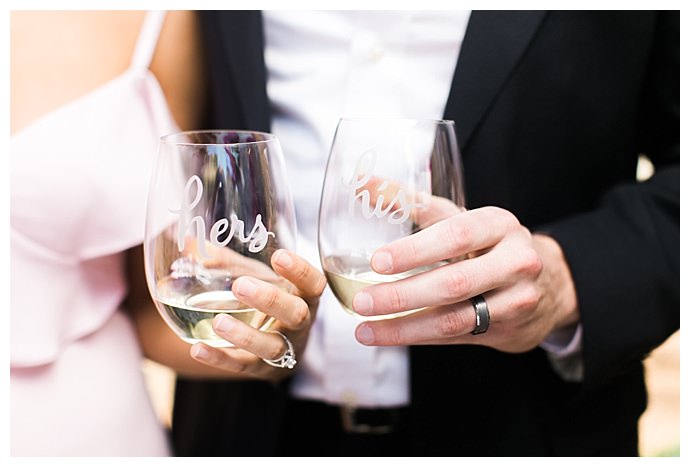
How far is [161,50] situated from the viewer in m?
1.08

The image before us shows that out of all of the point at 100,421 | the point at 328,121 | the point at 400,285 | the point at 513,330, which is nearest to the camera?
the point at 400,285

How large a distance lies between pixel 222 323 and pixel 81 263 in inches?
17.1

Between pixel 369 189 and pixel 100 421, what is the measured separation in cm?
53

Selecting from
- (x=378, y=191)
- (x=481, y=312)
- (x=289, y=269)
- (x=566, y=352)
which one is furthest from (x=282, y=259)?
(x=566, y=352)

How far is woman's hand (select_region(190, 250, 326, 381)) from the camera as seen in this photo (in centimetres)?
68

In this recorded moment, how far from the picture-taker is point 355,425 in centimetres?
113

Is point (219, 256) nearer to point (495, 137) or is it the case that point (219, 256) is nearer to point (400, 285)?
point (400, 285)

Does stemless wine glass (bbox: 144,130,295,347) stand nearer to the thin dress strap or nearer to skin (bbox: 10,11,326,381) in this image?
skin (bbox: 10,11,326,381)

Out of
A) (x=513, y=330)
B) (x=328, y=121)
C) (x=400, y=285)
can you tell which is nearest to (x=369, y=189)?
(x=400, y=285)

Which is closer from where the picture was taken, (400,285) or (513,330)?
(400,285)

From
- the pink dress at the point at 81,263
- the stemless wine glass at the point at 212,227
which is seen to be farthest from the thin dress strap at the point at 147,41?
the stemless wine glass at the point at 212,227

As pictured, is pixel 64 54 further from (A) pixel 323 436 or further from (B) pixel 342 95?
(A) pixel 323 436

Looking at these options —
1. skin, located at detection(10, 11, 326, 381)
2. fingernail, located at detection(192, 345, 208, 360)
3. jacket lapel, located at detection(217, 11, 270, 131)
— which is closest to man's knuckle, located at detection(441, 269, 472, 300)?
skin, located at detection(10, 11, 326, 381)

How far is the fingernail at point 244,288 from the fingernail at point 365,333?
14 cm
